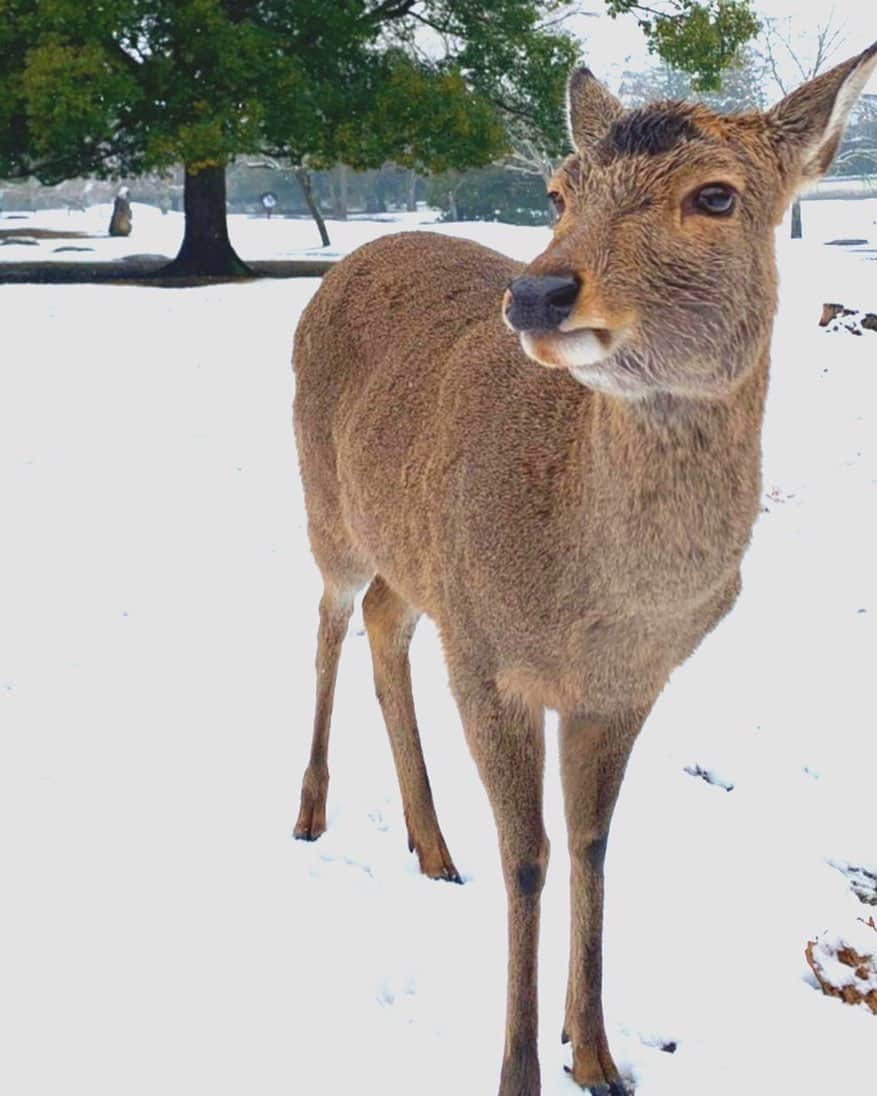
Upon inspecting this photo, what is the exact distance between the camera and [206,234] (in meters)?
20.7

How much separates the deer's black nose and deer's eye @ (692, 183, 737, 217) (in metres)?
0.37

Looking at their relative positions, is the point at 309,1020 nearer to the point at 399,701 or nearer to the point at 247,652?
the point at 399,701

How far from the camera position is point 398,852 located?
442 cm

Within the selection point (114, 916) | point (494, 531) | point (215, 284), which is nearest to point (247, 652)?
point (114, 916)

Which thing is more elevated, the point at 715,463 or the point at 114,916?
the point at 715,463

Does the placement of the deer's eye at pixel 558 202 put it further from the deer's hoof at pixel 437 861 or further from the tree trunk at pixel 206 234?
the tree trunk at pixel 206 234

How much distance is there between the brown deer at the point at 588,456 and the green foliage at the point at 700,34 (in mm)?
17033

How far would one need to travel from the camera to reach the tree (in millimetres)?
17391

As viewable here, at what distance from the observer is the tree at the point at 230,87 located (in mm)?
17391

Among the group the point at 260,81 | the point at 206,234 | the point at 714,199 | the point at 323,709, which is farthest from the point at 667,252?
the point at 206,234

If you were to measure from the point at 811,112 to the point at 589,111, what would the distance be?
22.2 inches

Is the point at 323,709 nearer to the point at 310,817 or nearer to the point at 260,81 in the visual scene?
the point at 310,817

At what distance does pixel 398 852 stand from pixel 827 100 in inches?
106

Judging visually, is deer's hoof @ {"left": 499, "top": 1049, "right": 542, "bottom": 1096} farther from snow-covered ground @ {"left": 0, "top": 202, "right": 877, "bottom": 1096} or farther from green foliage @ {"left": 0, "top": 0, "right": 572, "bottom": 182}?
green foliage @ {"left": 0, "top": 0, "right": 572, "bottom": 182}
